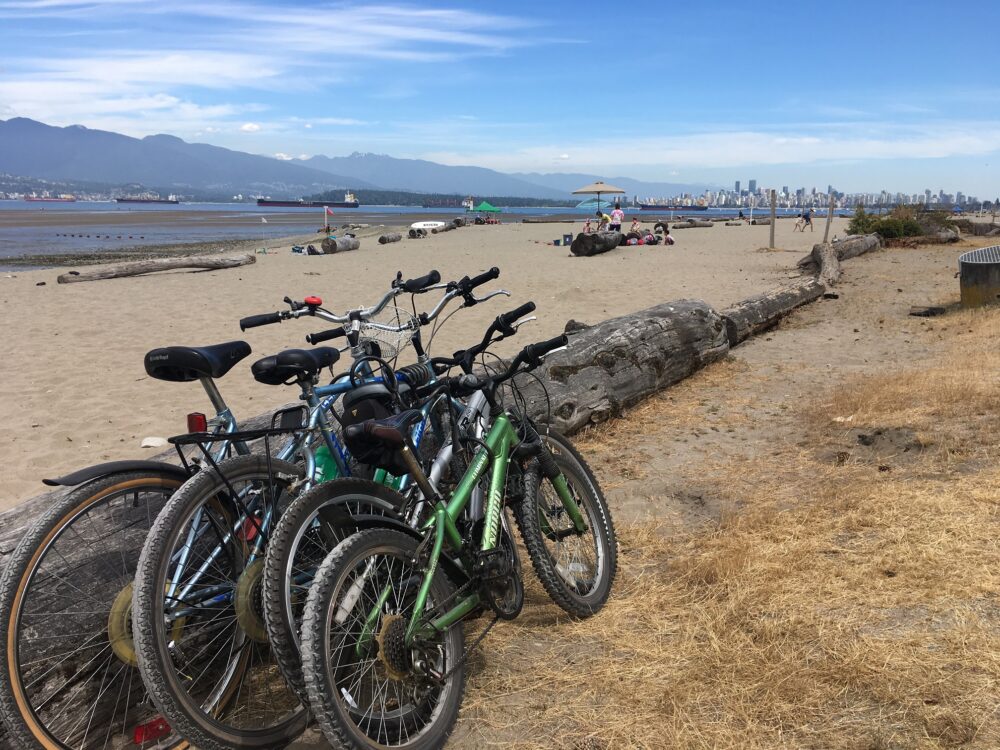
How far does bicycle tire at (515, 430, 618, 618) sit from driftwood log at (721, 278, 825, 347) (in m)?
5.81

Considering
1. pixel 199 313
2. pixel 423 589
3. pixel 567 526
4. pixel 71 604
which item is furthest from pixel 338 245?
pixel 423 589

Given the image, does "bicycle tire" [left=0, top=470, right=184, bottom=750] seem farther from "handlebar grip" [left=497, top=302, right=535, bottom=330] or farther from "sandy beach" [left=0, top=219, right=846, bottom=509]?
"sandy beach" [left=0, top=219, right=846, bottom=509]

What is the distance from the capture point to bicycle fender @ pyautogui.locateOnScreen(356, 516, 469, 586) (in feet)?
7.98

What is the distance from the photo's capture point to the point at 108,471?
2.34 m

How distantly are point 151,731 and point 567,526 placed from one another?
1936 mm

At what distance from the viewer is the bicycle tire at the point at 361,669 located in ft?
6.66

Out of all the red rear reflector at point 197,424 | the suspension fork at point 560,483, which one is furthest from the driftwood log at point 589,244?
the red rear reflector at point 197,424

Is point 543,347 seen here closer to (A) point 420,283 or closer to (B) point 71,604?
(A) point 420,283

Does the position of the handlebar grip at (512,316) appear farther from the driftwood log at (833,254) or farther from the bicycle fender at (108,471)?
the driftwood log at (833,254)

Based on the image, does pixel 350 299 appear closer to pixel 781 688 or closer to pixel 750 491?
pixel 750 491

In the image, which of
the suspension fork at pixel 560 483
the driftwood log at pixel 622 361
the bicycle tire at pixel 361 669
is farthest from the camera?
the driftwood log at pixel 622 361

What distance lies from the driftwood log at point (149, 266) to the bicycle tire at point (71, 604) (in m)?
16.6

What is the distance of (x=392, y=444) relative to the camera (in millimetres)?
2334

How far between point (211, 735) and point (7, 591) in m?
0.75
